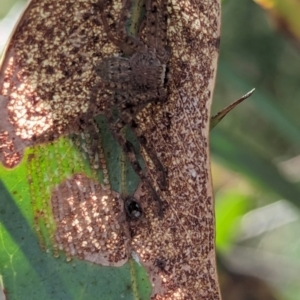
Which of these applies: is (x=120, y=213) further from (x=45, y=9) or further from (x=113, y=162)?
(x=45, y=9)

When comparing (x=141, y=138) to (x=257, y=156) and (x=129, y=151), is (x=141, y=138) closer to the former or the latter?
(x=129, y=151)

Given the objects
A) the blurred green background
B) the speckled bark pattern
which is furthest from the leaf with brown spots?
the blurred green background

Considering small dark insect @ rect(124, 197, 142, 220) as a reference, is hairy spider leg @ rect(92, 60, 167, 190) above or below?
above

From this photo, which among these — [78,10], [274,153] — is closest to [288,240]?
[274,153]

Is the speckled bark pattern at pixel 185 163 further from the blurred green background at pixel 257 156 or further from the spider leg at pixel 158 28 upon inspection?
the blurred green background at pixel 257 156

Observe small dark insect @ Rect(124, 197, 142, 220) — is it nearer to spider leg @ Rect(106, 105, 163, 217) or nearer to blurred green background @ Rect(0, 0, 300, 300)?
spider leg @ Rect(106, 105, 163, 217)

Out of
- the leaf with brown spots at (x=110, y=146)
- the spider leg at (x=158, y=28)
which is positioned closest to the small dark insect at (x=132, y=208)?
the leaf with brown spots at (x=110, y=146)

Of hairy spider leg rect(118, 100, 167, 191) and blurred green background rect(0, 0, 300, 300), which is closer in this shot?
hairy spider leg rect(118, 100, 167, 191)

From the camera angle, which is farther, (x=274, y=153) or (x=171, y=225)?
(x=274, y=153)
